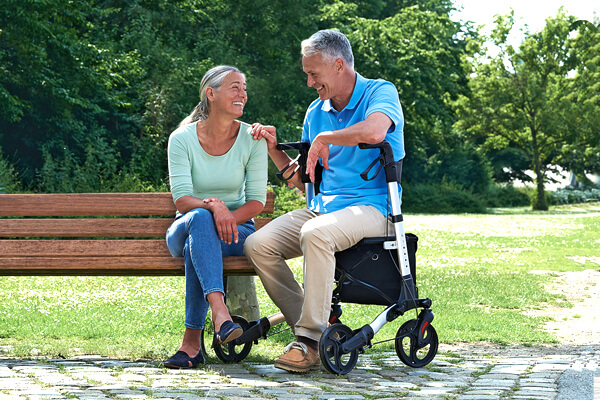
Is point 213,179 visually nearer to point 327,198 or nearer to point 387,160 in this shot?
point 327,198

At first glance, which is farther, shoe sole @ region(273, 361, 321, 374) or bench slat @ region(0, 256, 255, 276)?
bench slat @ region(0, 256, 255, 276)

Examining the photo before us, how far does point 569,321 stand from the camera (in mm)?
7949

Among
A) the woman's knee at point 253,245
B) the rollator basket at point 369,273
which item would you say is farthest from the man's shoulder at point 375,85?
Answer: the woman's knee at point 253,245

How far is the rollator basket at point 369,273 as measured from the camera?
455 cm

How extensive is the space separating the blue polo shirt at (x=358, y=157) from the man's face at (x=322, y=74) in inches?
5.8

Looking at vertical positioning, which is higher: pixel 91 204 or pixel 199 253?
pixel 91 204

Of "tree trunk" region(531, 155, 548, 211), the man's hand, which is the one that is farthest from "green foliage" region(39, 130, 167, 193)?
"tree trunk" region(531, 155, 548, 211)

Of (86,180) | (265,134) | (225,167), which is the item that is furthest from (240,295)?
(86,180)

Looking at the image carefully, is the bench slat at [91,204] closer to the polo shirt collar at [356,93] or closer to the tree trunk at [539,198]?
the polo shirt collar at [356,93]

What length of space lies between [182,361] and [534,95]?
141 ft

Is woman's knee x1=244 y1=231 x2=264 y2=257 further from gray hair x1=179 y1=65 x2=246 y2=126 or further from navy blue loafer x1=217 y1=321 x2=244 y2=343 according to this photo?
gray hair x1=179 y1=65 x2=246 y2=126

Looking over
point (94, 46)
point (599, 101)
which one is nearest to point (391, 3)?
point (599, 101)

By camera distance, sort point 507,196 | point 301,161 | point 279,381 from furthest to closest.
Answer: point 507,196 < point 301,161 < point 279,381

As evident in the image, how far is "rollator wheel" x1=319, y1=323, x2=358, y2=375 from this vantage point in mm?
4230
